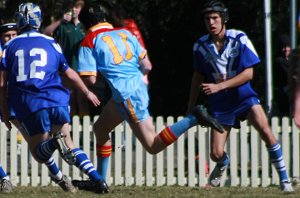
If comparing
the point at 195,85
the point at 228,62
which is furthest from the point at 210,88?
the point at 195,85

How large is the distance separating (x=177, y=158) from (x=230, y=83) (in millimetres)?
3324

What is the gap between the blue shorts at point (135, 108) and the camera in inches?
439

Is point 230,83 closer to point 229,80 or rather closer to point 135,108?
point 229,80

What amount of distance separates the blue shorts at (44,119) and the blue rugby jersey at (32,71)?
0.05m

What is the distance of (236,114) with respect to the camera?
1161 cm

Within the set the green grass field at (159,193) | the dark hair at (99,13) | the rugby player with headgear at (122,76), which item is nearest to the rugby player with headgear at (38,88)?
the green grass field at (159,193)

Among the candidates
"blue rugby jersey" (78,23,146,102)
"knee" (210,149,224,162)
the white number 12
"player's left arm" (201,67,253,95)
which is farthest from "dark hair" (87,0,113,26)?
"knee" (210,149,224,162)

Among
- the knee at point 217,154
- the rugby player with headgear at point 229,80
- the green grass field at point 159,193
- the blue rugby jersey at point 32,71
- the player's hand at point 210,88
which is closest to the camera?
the blue rugby jersey at point 32,71

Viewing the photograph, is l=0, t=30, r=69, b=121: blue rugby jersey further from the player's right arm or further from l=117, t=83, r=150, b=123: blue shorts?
the player's right arm

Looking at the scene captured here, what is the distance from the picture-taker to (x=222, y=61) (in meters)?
11.6

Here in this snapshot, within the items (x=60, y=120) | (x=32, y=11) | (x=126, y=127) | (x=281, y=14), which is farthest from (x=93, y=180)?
(x=281, y=14)

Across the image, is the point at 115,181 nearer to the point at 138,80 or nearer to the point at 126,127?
the point at 126,127

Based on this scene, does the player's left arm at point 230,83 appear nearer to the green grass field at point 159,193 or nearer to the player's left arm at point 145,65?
the player's left arm at point 145,65

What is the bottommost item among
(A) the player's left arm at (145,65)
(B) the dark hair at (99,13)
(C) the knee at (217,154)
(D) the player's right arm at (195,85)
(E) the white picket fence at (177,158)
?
(E) the white picket fence at (177,158)
